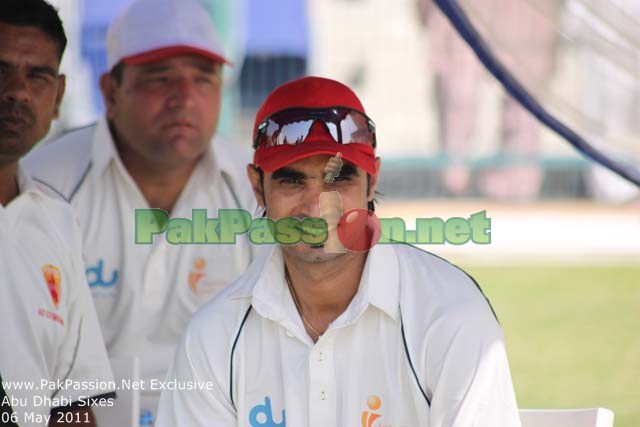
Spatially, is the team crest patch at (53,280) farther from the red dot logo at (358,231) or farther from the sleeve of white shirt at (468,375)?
the sleeve of white shirt at (468,375)

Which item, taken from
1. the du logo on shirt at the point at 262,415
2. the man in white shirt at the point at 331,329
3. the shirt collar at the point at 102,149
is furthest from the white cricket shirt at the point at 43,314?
the du logo on shirt at the point at 262,415

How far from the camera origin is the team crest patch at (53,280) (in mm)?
2818

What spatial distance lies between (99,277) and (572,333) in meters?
4.93

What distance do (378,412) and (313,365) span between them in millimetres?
190

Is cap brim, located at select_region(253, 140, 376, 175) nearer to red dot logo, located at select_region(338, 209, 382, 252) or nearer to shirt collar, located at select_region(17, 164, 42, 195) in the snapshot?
red dot logo, located at select_region(338, 209, 382, 252)

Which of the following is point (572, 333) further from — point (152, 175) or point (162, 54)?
point (162, 54)

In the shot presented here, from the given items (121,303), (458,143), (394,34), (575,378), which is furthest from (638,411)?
(394,34)

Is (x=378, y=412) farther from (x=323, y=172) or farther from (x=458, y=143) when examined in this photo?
(x=458, y=143)

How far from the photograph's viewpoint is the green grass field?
5.96m

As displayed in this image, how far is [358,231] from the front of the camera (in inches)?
104

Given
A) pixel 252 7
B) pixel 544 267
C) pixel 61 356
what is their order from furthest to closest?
pixel 252 7 < pixel 544 267 < pixel 61 356

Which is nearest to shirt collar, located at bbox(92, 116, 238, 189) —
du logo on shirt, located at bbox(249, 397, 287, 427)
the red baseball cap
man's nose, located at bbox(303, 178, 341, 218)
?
the red baseball cap

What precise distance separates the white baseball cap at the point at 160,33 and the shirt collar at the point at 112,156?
0.26 m

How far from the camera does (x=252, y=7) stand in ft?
44.1
